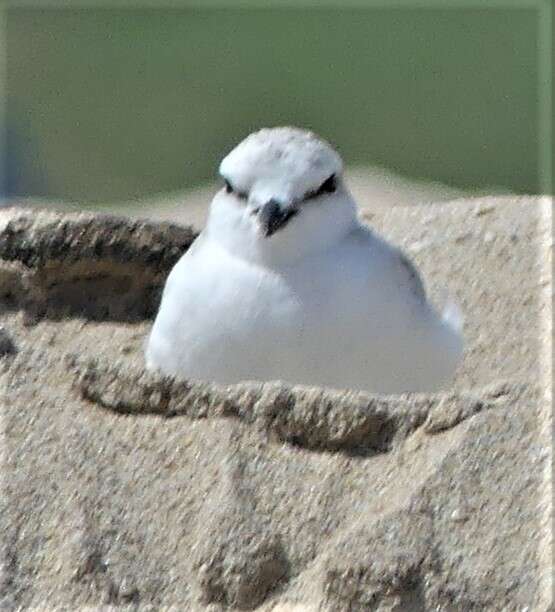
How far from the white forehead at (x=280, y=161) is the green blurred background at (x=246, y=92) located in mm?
1135

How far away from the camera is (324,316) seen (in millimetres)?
3461

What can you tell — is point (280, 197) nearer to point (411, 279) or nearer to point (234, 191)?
point (234, 191)

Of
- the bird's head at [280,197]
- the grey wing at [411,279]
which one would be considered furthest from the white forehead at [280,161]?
the grey wing at [411,279]

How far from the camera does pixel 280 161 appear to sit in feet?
11.7

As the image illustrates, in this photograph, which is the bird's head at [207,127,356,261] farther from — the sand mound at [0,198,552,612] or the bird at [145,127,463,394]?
the sand mound at [0,198,552,612]

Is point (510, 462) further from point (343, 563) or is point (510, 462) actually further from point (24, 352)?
point (24, 352)

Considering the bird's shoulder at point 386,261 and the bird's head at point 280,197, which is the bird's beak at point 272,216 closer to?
the bird's head at point 280,197

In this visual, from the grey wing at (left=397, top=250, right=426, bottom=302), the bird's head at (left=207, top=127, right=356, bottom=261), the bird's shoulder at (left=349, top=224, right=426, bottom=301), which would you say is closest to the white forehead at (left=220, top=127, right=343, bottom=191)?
the bird's head at (left=207, top=127, right=356, bottom=261)

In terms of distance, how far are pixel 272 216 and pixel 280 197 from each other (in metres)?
0.07

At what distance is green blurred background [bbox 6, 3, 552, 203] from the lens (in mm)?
4945

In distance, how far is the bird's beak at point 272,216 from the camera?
351 cm

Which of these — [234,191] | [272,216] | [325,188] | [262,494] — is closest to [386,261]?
[325,188]

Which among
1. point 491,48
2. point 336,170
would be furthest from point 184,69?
point 336,170

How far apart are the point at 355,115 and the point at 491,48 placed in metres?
0.63
